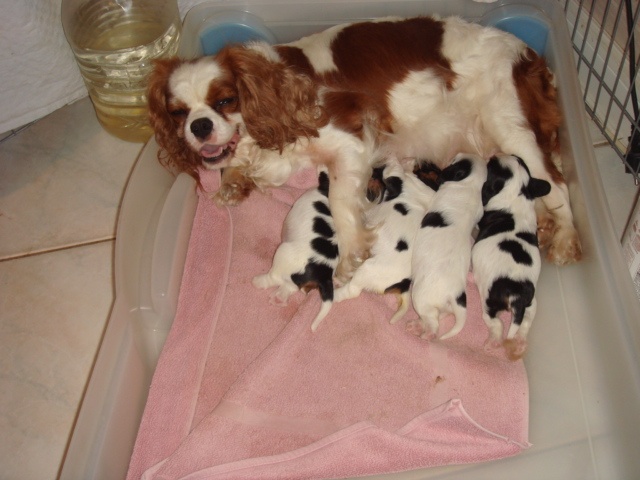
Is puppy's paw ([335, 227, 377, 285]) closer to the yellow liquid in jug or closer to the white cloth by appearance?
the yellow liquid in jug

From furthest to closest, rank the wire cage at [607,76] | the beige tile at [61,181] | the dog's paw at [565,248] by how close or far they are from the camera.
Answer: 1. the beige tile at [61,181]
2. the wire cage at [607,76]
3. the dog's paw at [565,248]

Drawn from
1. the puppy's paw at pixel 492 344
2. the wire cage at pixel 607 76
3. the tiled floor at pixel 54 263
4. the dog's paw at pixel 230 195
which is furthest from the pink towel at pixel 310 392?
the wire cage at pixel 607 76

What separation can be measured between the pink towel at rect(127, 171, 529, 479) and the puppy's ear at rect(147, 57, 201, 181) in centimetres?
39

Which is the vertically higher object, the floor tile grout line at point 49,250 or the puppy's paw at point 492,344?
the puppy's paw at point 492,344

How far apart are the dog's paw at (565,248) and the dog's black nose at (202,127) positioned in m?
1.19

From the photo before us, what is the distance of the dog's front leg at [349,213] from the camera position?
2139 millimetres

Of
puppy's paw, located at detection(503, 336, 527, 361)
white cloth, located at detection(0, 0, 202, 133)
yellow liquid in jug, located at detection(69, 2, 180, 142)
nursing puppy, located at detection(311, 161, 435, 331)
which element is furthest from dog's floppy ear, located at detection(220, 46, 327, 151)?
puppy's paw, located at detection(503, 336, 527, 361)

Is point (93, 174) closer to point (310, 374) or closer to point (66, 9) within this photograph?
point (66, 9)

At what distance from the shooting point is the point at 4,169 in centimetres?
282

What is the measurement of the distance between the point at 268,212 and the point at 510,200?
88 centimetres

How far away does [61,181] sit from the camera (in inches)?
109

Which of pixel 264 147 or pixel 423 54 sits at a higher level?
pixel 423 54

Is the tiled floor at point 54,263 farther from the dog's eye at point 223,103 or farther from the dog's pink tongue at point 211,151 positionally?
the dog's eye at point 223,103

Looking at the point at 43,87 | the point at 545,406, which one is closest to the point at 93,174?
the point at 43,87
